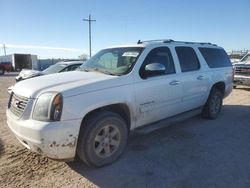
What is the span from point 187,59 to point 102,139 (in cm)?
276

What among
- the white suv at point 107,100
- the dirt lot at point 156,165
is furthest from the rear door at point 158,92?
the dirt lot at point 156,165

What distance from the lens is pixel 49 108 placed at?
3195 millimetres

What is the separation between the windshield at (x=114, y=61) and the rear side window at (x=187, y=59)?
112 centimetres

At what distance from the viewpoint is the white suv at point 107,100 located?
3.25 meters

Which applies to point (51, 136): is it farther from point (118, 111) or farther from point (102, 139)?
point (118, 111)

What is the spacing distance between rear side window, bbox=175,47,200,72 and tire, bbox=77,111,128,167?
6.75 feet

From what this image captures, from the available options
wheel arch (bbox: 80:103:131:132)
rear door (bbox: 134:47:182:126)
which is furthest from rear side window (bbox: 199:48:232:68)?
wheel arch (bbox: 80:103:131:132)

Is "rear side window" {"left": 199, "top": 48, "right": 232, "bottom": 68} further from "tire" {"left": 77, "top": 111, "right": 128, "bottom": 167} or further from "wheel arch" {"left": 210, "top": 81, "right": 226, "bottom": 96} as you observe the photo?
"tire" {"left": 77, "top": 111, "right": 128, "bottom": 167}

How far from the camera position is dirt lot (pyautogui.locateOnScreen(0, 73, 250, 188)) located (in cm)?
341

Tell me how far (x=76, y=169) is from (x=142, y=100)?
59.9 inches

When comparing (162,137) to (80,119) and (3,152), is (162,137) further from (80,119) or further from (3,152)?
(3,152)

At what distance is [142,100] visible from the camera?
13.8 feet

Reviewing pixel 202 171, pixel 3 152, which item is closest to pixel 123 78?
pixel 202 171

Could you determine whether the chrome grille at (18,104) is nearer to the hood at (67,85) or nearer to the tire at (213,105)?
the hood at (67,85)
